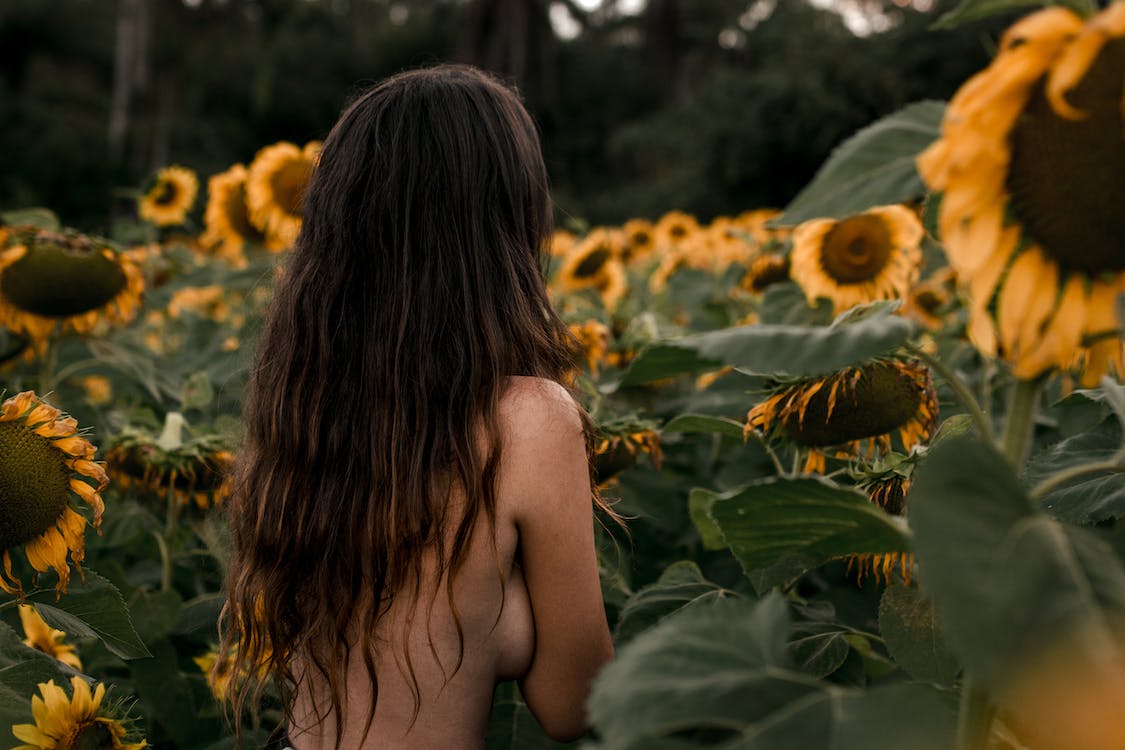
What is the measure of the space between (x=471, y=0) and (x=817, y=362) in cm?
1816

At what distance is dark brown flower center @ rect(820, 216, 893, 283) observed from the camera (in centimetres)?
214

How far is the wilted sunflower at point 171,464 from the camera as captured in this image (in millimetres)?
1806

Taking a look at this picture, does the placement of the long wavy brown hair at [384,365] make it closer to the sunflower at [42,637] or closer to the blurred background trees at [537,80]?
the sunflower at [42,637]

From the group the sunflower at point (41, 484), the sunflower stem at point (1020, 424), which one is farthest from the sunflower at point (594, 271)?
the sunflower stem at point (1020, 424)

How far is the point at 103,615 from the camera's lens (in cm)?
131

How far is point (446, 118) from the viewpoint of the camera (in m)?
1.45

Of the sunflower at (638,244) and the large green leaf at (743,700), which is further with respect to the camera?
the sunflower at (638,244)

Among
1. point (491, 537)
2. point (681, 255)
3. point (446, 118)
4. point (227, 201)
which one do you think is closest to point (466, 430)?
point (491, 537)

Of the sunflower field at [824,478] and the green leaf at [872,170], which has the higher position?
the green leaf at [872,170]

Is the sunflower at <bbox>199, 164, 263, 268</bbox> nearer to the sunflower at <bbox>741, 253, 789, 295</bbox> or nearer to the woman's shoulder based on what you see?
the sunflower at <bbox>741, 253, 789, 295</bbox>

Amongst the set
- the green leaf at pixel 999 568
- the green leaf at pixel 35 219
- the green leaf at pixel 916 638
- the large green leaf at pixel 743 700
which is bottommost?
the green leaf at pixel 916 638

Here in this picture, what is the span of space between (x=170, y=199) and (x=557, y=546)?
2.99 metres

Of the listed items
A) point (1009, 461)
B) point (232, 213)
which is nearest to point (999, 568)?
point (1009, 461)

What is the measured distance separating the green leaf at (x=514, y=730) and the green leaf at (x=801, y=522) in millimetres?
743
